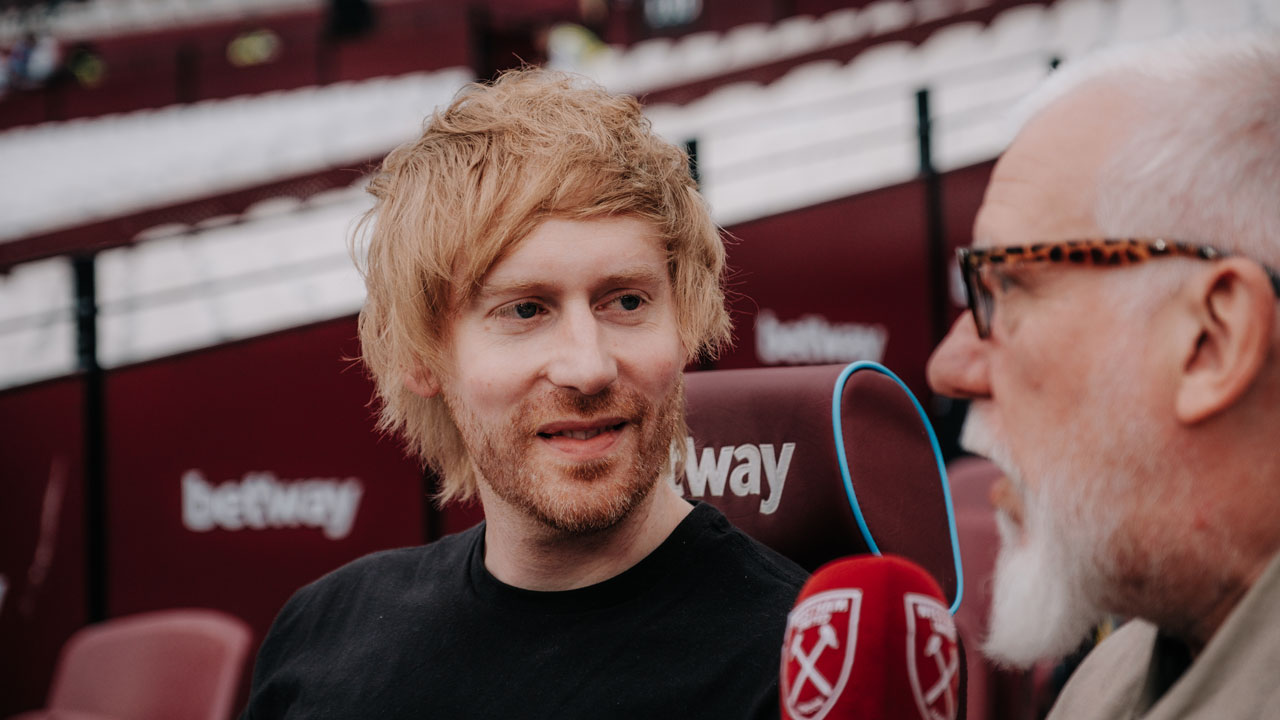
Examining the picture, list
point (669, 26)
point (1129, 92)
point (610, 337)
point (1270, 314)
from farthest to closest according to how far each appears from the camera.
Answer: point (669, 26) → point (610, 337) → point (1129, 92) → point (1270, 314)

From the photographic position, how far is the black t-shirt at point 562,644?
48.8 inches

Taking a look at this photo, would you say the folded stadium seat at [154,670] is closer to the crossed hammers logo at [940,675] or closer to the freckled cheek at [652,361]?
the freckled cheek at [652,361]

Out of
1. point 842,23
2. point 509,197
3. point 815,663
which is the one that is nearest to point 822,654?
point 815,663

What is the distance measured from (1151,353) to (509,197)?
2.46ft

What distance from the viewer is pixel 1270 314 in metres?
0.79

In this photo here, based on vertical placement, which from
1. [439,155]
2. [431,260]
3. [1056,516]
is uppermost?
[439,155]

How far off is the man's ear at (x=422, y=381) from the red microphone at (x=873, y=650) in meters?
0.80

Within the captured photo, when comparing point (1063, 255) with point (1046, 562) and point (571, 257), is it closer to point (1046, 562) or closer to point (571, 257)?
point (1046, 562)

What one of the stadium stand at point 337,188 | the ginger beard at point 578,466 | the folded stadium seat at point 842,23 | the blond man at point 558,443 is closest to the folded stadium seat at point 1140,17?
the stadium stand at point 337,188

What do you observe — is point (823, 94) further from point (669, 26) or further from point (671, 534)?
point (671, 534)

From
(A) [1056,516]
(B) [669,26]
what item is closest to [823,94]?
(B) [669,26]

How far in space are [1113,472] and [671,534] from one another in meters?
0.61

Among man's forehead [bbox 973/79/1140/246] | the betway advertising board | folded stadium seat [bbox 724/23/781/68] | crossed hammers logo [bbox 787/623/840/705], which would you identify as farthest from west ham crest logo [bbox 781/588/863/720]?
folded stadium seat [bbox 724/23/781/68]

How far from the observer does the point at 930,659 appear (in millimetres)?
785
